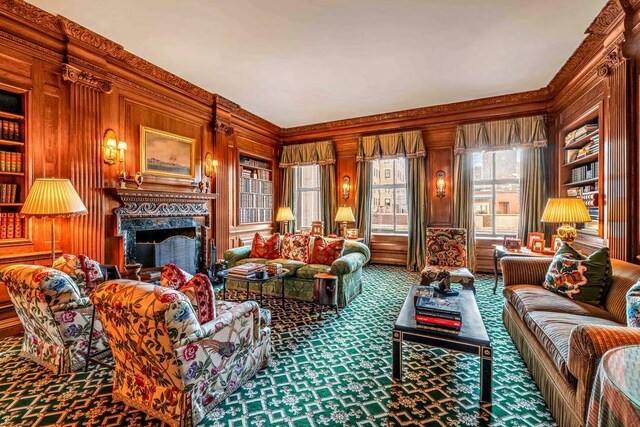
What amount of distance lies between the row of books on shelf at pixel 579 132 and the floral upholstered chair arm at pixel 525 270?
220 cm

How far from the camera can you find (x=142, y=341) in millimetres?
1560

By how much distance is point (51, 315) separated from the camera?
214 centimetres

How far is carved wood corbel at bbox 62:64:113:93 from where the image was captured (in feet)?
10.7

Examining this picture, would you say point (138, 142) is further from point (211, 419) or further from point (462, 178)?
point (462, 178)

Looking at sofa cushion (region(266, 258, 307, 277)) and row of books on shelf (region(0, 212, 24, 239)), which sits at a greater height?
row of books on shelf (region(0, 212, 24, 239))

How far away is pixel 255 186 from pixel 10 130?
13.2 ft

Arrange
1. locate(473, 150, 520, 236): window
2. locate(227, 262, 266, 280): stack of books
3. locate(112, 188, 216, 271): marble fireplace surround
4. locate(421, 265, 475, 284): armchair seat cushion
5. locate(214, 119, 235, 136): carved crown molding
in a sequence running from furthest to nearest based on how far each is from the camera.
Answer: locate(473, 150, 520, 236): window, locate(214, 119, 235, 136): carved crown molding, locate(112, 188, 216, 271): marble fireplace surround, locate(421, 265, 475, 284): armchair seat cushion, locate(227, 262, 266, 280): stack of books

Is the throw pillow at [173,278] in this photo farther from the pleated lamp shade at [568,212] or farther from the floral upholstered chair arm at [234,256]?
the pleated lamp shade at [568,212]

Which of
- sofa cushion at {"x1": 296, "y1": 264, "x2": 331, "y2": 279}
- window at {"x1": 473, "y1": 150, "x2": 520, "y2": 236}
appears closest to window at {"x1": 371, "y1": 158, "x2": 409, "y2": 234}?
window at {"x1": 473, "y1": 150, "x2": 520, "y2": 236}

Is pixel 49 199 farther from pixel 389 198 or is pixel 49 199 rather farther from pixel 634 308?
pixel 389 198

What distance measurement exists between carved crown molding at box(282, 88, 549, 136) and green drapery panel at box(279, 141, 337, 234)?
1.31 ft

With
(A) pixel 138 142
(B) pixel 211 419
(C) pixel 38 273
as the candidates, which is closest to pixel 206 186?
(A) pixel 138 142

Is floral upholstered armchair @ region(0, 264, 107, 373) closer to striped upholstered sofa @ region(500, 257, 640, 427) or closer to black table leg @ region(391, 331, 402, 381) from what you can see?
black table leg @ region(391, 331, 402, 381)

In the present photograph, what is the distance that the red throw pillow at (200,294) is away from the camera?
1.76 meters
